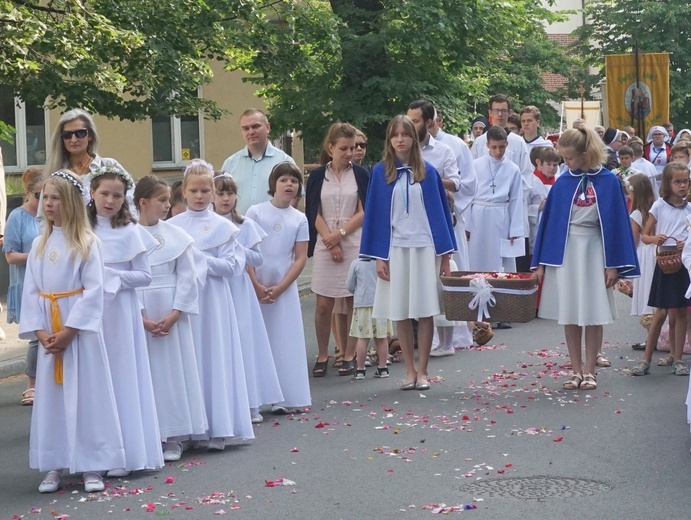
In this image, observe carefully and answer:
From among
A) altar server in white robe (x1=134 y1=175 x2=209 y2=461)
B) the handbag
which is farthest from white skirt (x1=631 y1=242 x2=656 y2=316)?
altar server in white robe (x1=134 y1=175 x2=209 y2=461)

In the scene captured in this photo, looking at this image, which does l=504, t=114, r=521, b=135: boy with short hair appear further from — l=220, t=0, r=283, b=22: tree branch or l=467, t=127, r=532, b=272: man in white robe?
l=220, t=0, r=283, b=22: tree branch

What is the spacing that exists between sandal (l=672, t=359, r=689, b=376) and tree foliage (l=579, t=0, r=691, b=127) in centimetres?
4158

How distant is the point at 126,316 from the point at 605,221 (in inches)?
164

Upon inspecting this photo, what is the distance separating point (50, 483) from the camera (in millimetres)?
7461

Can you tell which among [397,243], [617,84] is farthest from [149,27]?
[617,84]

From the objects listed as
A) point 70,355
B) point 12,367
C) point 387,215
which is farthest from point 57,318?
point 12,367

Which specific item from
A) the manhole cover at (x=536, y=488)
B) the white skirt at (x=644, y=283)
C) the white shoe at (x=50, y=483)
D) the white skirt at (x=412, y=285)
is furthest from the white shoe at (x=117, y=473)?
the white skirt at (x=644, y=283)

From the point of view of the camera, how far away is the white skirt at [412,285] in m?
10.6

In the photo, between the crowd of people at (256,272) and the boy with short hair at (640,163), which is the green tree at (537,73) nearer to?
the boy with short hair at (640,163)

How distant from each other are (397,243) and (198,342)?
8.33 feet

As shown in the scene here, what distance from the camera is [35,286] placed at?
7641mm

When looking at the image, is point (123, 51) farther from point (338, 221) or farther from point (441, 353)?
point (441, 353)

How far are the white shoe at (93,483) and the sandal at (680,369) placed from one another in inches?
207

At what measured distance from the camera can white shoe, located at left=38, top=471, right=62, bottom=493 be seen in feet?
24.4
